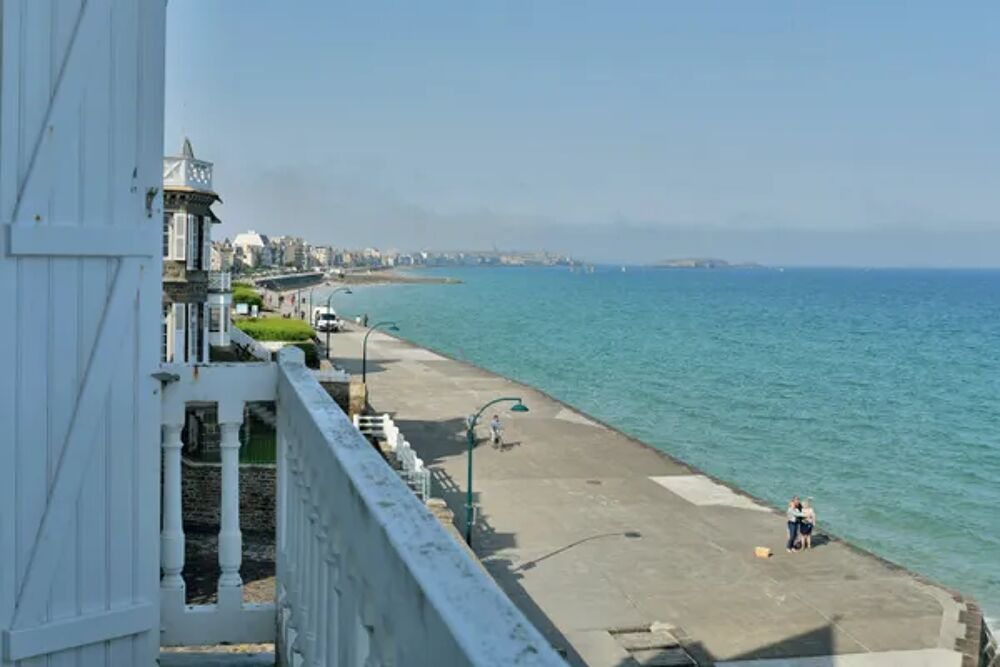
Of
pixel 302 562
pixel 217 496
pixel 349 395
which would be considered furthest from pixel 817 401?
pixel 302 562

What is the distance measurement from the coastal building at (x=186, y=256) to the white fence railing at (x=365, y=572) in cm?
2109

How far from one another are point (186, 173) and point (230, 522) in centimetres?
2192

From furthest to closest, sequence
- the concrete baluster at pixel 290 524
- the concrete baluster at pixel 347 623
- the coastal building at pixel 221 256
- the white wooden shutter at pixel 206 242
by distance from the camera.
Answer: the coastal building at pixel 221 256 → the white wooden shutter at pixel 206 242 → the concrete baluster at pixel 290 524 → the concrete baluster at pixel 347 623

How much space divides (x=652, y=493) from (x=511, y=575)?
325 inches

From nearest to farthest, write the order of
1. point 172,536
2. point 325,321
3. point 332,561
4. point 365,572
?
point 365,572
point 332,561
point 172,536
point 325,321

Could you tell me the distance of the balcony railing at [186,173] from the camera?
24.7 metres

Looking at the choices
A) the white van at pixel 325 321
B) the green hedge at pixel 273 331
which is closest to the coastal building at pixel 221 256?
the green hedge at pixel 273 331

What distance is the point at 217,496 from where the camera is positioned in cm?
2130

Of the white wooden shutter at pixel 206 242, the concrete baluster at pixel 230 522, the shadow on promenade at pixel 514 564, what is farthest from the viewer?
the white wooden shutter at pixel 206 242

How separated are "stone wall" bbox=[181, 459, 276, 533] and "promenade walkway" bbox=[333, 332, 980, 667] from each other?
4222 millimetres

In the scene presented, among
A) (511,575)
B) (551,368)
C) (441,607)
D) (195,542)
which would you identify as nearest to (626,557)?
(511,575)

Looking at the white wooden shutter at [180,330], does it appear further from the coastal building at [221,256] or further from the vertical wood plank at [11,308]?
the vertical wood plank at [11,308]

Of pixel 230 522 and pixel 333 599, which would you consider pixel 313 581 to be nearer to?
pixel 333 599

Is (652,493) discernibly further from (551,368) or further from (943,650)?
(551,368)
